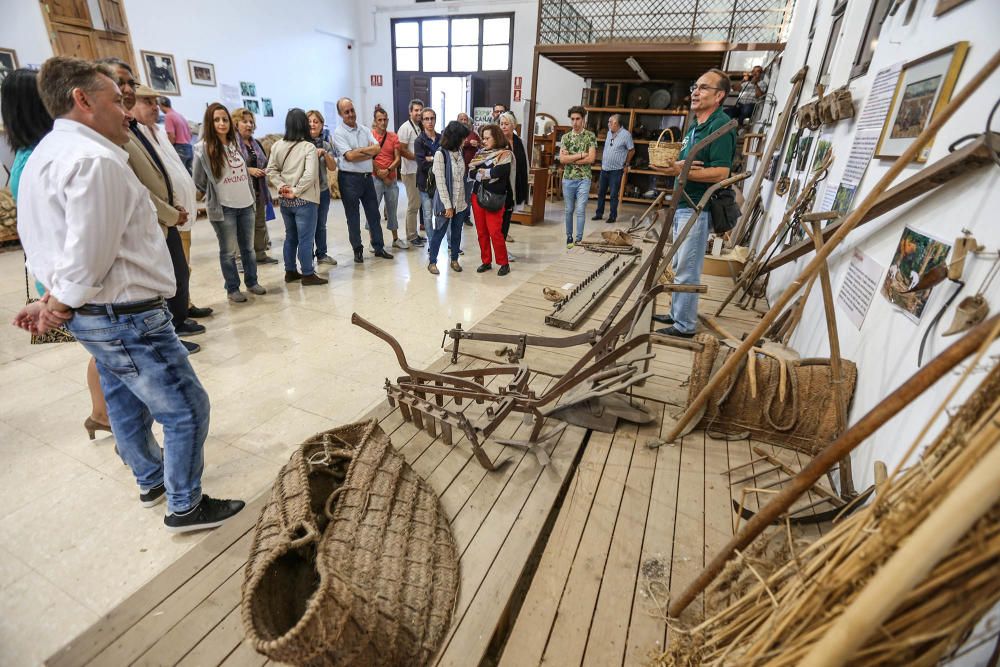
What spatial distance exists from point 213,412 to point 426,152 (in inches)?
176

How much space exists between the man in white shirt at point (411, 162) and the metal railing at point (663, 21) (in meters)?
3.59

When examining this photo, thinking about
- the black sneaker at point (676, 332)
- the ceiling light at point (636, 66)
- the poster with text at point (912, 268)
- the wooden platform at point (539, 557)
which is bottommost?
the wooden platform at point (539, 557)

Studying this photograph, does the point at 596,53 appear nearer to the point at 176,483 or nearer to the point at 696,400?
the point at 696,400

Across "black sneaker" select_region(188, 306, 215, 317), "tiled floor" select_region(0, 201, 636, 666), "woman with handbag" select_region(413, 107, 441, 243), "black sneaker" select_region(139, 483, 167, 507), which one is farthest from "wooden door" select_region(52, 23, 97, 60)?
"black sneaker" select_region(139, 483, 167, 507)

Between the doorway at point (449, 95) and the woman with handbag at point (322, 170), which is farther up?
the doorway at point (449, 95)

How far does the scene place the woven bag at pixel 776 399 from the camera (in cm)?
233

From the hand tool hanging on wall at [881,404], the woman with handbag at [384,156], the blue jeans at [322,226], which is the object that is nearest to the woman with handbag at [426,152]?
the woman with handbag at [384,156]

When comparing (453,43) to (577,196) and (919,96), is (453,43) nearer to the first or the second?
(577,196)

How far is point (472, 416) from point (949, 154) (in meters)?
2.36

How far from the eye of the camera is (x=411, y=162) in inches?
271

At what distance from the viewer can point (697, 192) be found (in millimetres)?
3541

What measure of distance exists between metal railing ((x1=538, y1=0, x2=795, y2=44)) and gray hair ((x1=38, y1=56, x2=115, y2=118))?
8.44 metres

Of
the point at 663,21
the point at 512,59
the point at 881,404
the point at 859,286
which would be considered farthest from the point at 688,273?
the point at 512,59

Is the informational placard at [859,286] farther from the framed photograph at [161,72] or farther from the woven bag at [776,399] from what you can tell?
the framed photograph at [161,72]
